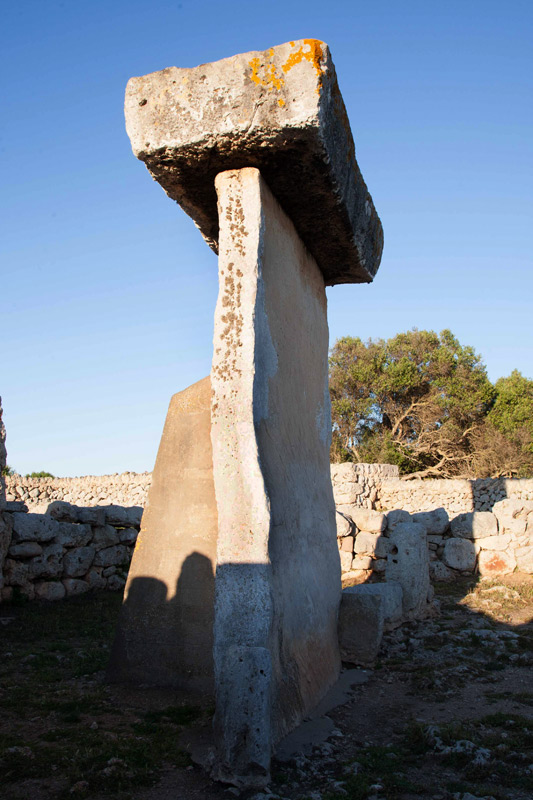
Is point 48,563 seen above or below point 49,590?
above

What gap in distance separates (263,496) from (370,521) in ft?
24.9

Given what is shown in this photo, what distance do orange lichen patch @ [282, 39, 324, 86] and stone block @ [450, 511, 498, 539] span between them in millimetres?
8228

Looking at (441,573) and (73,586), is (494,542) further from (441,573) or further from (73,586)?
(73,586)

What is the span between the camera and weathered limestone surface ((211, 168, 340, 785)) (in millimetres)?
3102

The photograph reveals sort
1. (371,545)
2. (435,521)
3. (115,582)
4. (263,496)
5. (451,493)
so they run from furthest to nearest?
(451,493), (435,521), (371,545), (115,582), (263,496)

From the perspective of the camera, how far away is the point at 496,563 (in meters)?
9.41

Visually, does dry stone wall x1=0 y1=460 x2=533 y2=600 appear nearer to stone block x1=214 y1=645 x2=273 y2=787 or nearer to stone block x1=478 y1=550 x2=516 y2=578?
stone block x1=478 y1=550 x2=516 y2=578

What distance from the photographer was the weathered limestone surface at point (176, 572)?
418cm


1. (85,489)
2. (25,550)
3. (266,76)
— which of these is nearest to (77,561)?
(25,550)

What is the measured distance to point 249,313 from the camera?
3.63 meters

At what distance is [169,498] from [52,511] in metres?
4.63

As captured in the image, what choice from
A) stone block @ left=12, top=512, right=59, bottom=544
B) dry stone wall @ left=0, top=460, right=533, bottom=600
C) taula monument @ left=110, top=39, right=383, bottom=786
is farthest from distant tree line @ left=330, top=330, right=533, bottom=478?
taula monument @ left=110, top=39, right=383, bottom=786

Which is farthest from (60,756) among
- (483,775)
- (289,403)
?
(289,403)

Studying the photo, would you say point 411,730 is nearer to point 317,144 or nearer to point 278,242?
point 278,242
